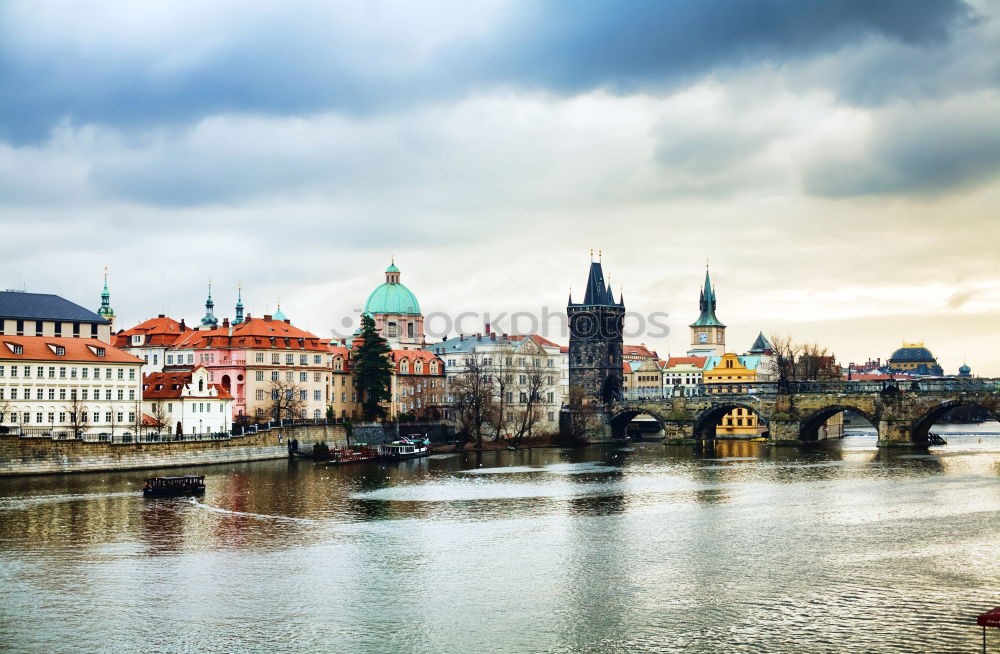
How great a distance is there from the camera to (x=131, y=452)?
9638 cm

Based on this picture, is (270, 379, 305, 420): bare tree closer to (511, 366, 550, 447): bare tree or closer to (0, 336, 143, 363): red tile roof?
(0, 336, 143, 363): red tile roof

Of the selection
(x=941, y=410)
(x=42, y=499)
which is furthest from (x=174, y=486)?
(x=941, y=410)

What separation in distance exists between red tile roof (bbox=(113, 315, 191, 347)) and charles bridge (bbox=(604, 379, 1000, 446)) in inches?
2260

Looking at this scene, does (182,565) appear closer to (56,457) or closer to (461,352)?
(56,457)

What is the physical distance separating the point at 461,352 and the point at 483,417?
36786mm

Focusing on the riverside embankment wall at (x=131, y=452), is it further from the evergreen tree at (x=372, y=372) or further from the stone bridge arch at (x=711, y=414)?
the stone bridge arch at (x=711, y=414)

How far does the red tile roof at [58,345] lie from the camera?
102188 mm

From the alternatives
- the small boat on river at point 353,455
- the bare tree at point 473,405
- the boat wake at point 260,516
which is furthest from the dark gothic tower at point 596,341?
the boat wake at point 260,516

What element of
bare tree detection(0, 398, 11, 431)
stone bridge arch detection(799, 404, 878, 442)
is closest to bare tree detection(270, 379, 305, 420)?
bare tree detection(0, 398, 11, 431)

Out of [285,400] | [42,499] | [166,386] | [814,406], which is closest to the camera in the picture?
[42,499]

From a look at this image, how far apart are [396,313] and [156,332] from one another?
45.1 m

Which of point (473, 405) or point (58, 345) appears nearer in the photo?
point (58, 345)

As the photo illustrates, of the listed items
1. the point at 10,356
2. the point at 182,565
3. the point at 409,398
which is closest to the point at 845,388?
the point at 409,398

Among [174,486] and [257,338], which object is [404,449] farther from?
[174,486]
